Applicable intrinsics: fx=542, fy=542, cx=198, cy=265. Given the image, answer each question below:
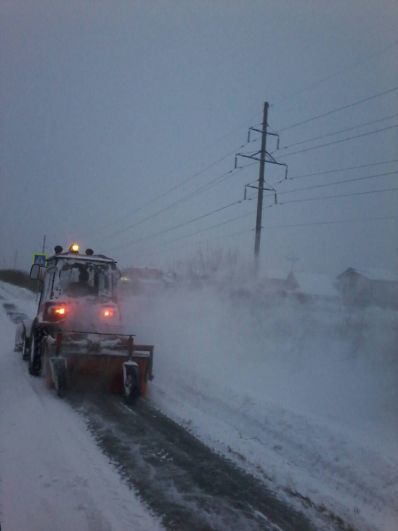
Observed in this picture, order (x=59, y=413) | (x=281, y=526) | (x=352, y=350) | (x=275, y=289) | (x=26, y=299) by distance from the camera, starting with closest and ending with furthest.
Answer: (x=281, y=526) → (x=59, y=413) → (x=352, y=350) → (x=275, y=289) → (x=26, y=299)

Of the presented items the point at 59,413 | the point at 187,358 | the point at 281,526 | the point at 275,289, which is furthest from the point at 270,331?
the point at 281,526

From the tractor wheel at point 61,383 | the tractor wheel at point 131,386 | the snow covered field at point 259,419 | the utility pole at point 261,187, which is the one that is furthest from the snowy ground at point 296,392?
the utility pole at point 261,187

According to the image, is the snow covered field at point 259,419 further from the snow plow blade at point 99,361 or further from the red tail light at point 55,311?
the red tail light at point 55,311

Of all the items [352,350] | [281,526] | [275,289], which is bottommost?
[281,526]

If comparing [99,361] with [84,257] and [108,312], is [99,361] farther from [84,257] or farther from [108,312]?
[84,257]

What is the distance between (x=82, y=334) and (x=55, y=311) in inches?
53.7

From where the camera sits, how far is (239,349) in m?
15.0

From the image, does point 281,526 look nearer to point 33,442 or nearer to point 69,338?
point 33,442

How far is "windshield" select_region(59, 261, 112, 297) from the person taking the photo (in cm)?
1175

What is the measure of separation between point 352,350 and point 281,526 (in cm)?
855

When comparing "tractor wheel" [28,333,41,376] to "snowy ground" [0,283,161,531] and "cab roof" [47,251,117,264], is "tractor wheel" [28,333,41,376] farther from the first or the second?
"snowy ground" [0,283,161,531]

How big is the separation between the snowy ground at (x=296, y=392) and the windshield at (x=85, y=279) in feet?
7.61

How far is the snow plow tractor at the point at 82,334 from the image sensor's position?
9.80 m

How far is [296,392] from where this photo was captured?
33.8 ft
